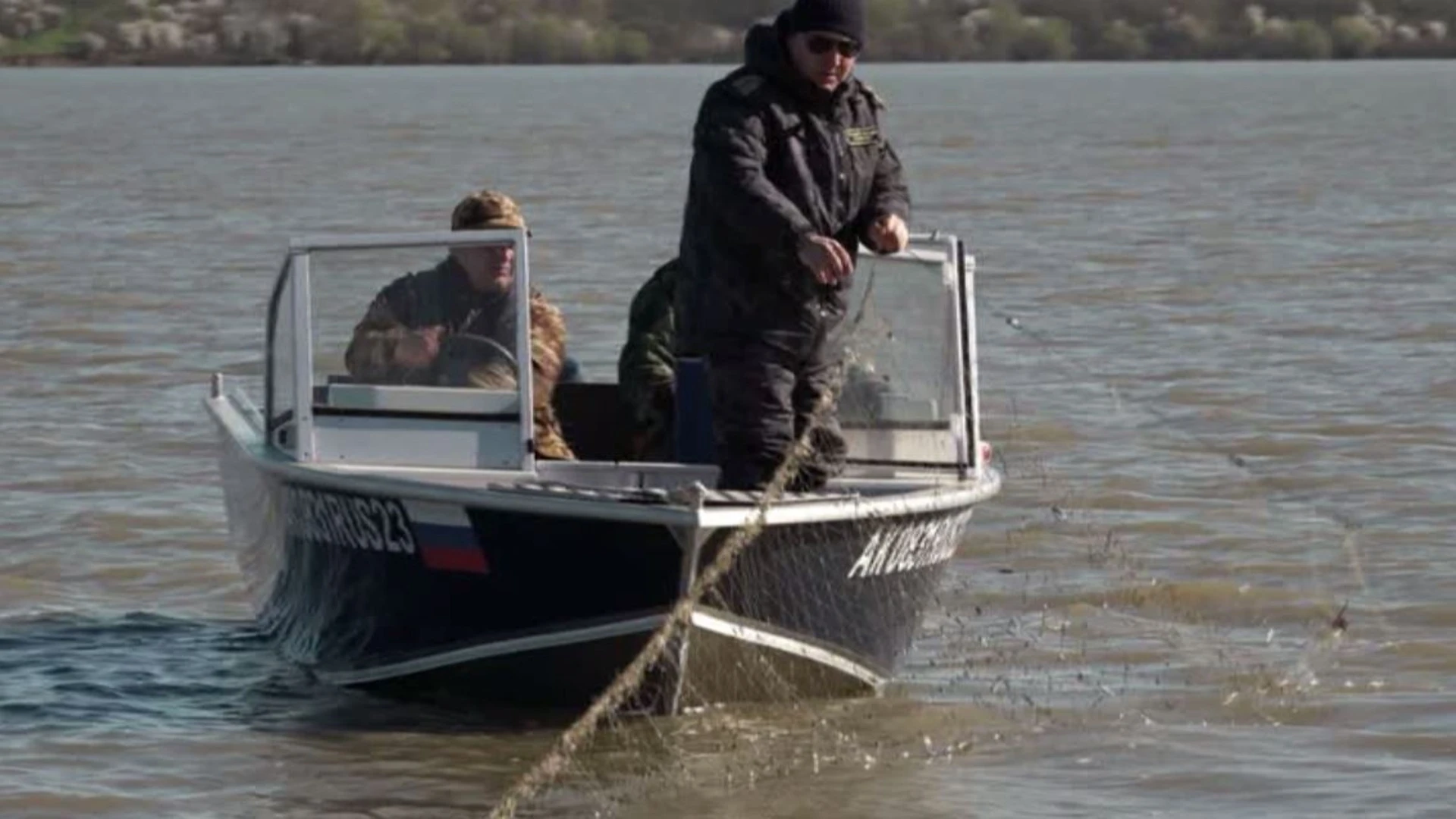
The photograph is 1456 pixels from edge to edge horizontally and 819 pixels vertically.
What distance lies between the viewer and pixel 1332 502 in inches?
600

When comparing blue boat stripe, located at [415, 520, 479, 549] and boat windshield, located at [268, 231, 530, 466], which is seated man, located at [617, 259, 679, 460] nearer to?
boat windshield, located at [268, 231, 530, 466]

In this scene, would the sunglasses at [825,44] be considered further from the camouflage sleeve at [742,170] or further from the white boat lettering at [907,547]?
the white boat lettering at [907,547]

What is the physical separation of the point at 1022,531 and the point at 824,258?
4.80 meters

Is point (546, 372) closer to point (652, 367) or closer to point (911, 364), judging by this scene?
point (652, 367)

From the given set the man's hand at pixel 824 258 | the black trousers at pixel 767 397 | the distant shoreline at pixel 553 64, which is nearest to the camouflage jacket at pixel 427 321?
the black trousers at pixel 767 397

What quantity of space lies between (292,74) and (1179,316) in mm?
70758

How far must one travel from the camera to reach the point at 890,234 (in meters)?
10.4

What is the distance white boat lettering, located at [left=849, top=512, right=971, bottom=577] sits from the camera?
10.6 metres

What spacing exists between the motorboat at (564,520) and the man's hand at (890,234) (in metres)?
0.60

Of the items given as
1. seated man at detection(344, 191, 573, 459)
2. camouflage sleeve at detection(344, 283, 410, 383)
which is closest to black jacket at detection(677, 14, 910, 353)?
seated man at detection(344, 191, 573, 459)

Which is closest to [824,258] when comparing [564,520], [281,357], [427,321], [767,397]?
[767,397]

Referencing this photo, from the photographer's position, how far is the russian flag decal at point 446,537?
33.8ft

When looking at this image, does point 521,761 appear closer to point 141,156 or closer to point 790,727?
point 790,727

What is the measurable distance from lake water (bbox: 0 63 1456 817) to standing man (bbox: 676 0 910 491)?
3.30 ft
